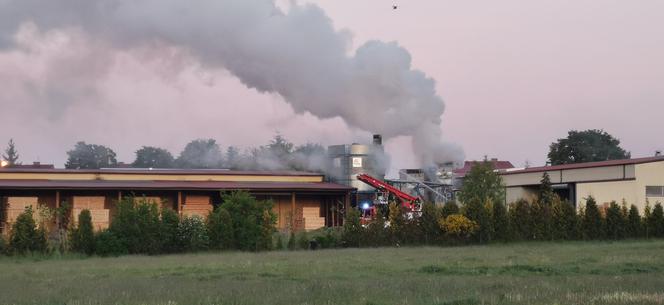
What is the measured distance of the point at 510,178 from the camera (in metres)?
64.0

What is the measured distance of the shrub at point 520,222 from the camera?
1618 inches

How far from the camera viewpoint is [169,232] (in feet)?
119

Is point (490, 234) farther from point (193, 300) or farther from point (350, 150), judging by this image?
point (193, 300)

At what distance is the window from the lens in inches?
2057

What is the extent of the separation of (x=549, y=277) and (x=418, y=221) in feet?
71.3

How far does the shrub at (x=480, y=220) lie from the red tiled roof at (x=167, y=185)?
16.2 m

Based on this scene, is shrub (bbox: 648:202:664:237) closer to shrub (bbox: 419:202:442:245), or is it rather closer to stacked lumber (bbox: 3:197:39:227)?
shrub (bbox: 419:202:442:245)

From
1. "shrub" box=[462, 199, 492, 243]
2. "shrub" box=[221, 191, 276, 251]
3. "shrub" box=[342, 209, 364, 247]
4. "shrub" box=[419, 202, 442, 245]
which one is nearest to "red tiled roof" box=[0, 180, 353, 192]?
"shrub" box=[221, 191, 276, 251]

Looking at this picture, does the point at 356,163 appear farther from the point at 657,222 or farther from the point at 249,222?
the point at 657,222

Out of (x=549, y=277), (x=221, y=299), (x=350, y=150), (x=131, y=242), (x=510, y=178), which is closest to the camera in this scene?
(x=221, y=299)

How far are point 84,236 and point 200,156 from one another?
5783 centimetres

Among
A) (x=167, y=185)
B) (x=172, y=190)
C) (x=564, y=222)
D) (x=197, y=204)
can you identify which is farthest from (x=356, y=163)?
(x=564, y=222)

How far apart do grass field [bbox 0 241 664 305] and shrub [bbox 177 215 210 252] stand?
10046 millimetres

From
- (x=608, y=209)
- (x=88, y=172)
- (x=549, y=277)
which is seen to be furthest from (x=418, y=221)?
(x=88, y=172)
